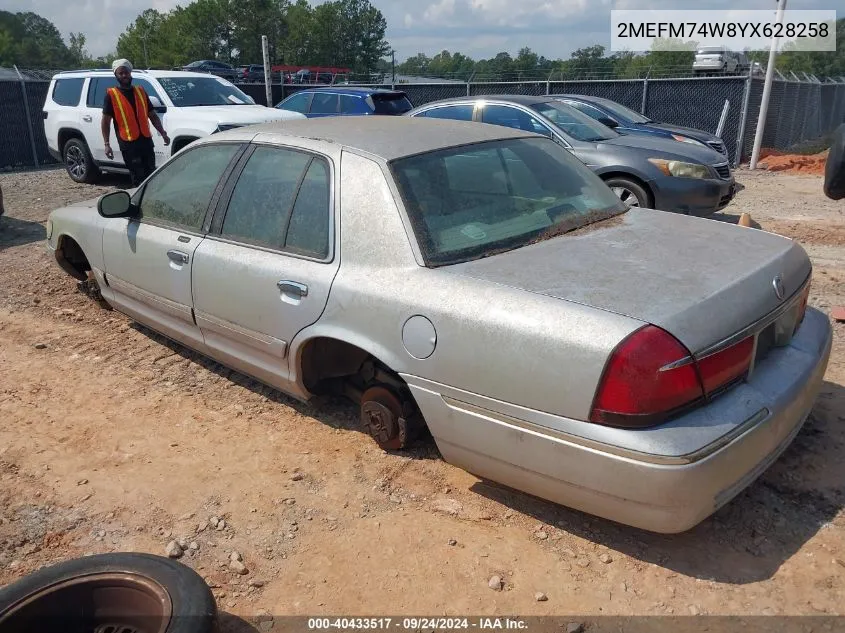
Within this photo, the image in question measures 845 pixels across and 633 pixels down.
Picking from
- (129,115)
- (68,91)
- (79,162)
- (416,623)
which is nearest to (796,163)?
(129,115)

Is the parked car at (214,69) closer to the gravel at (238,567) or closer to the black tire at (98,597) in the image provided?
the gravel at (238,567)

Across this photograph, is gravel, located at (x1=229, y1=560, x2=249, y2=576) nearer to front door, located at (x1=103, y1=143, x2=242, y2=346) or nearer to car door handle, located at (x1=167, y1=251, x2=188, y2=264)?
front door, located at (x1=103, y1=143, x2=242, y2=346)

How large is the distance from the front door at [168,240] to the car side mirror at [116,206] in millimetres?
71

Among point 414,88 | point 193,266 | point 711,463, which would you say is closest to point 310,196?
point 193,266

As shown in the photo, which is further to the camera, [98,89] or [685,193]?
[98,89]

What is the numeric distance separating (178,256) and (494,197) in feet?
6.17

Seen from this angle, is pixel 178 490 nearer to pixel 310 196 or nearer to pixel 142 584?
pixel 142 584

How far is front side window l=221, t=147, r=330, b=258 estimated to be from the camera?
3.53m

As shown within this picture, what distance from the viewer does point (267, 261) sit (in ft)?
12.0

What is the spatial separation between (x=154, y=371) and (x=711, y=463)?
11.6ft

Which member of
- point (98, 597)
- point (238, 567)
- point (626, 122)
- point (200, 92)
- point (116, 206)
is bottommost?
point (238, 567)

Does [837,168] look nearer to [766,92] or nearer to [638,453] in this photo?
[638,453]

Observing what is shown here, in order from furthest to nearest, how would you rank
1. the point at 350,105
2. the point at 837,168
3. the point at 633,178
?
1. the point at 350,105
2. the point at 633,178
3. the point at 837,168

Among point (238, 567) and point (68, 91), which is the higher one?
point (68, 91)
